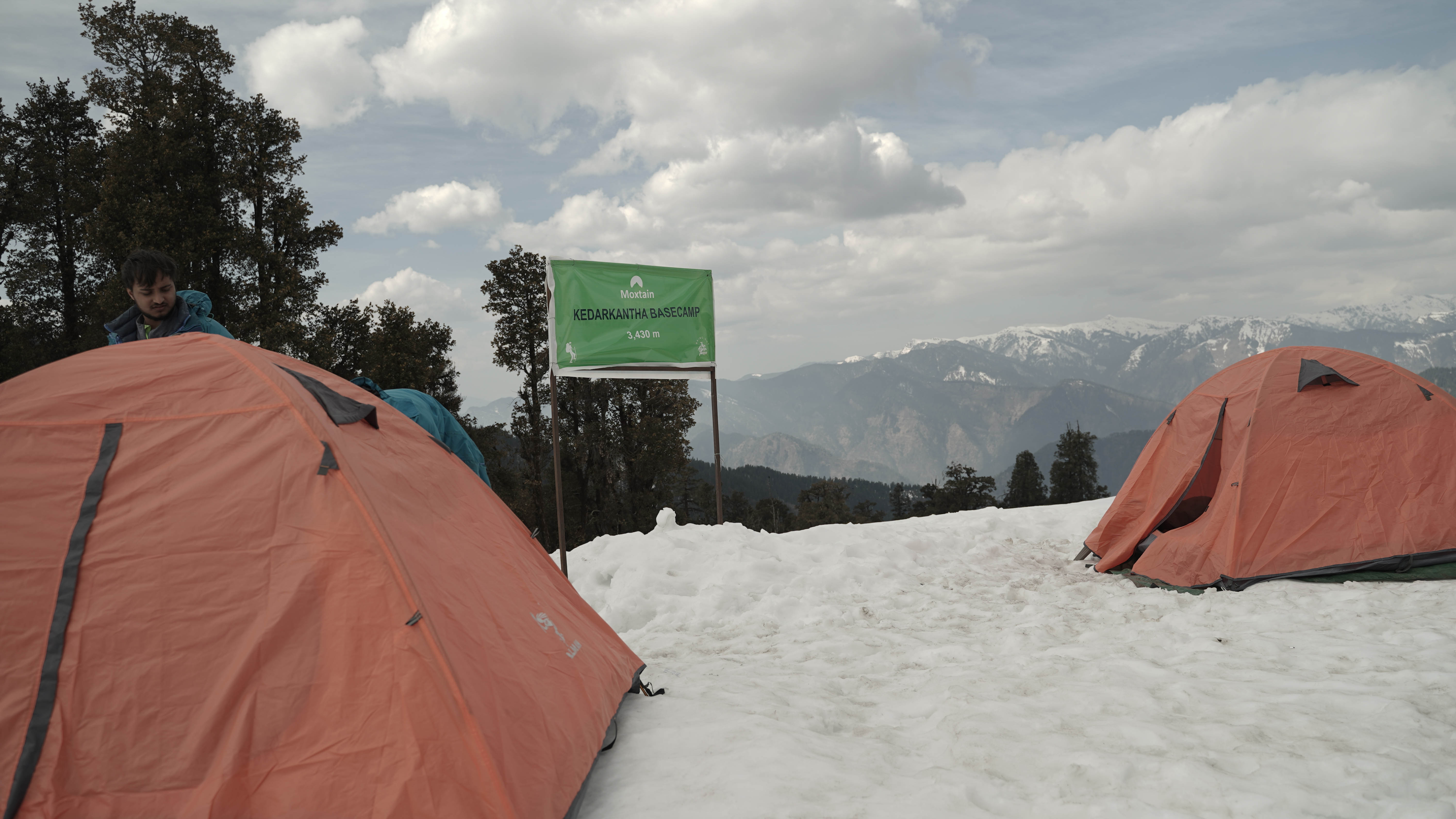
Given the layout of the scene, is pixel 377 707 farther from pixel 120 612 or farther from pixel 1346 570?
pixel 1346 570

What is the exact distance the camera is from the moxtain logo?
880 cm


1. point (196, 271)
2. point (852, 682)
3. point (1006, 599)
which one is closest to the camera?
point (852, 682)

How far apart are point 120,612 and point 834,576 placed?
6272 mm

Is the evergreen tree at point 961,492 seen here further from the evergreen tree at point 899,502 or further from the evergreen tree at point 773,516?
the evergreen tree at point 899,502

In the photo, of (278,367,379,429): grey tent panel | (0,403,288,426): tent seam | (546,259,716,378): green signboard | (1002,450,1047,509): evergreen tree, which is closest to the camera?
(0,403,288,426): tent seam

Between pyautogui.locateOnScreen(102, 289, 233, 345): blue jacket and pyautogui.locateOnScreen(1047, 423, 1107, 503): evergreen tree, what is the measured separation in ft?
213

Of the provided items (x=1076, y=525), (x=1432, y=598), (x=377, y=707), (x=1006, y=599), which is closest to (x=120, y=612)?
(x=377, y=707)

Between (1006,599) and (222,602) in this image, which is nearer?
(222,602)

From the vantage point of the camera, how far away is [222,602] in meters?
2.89

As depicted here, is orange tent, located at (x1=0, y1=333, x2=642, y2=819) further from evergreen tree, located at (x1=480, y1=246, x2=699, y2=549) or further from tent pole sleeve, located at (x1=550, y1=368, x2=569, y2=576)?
evergreen tree, located at (x1=480, y1=246, x2=699, y2=549)

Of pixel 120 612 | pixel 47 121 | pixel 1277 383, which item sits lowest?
pixel 120 612

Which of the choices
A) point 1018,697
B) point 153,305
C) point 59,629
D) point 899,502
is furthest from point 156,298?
point 899,502

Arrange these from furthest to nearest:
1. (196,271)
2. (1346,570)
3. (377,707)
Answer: (196,271), (1346,570), (377,707)

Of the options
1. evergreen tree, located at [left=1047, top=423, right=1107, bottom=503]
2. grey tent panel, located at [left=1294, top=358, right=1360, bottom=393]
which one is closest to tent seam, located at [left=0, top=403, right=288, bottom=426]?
grey tent panel, located at [left=1294, top=358, right=1360, bottom=393]
